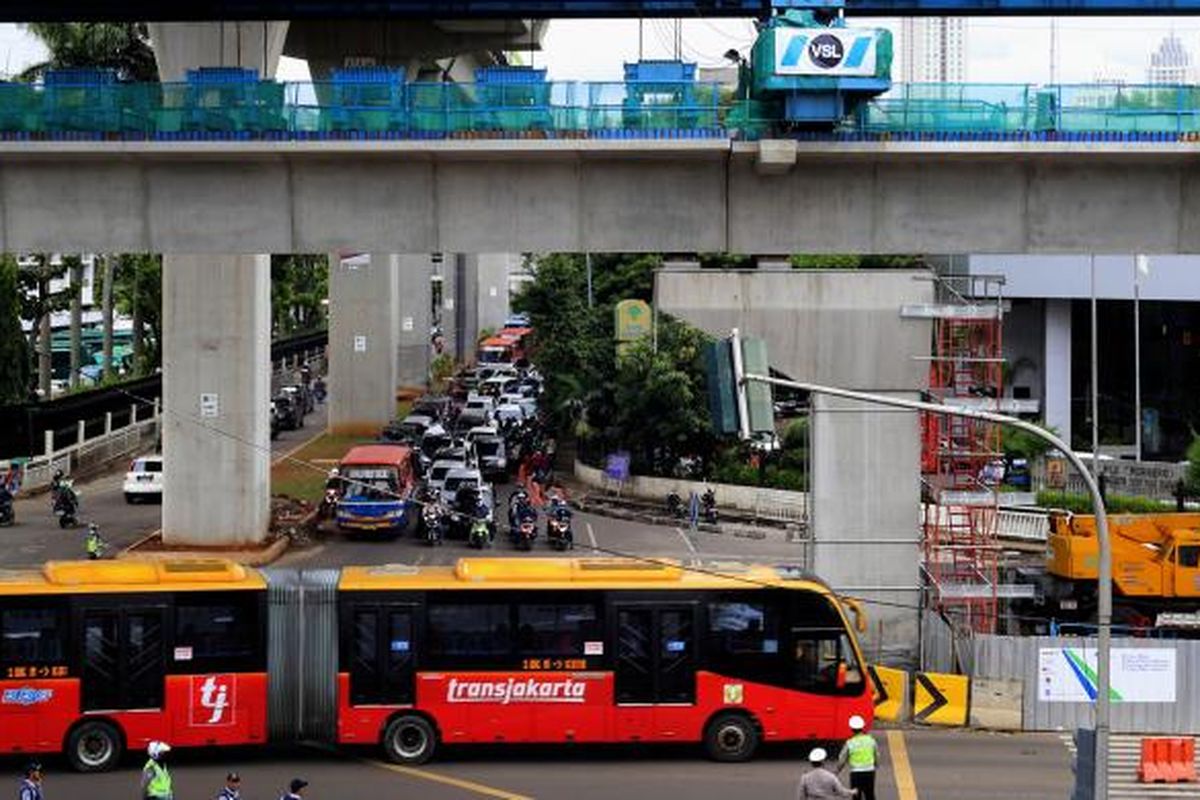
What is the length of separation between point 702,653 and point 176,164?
13321mm

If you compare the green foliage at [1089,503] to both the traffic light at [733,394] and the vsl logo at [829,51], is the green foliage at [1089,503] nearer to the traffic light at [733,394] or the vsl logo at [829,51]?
the vsl logo at [829,51]

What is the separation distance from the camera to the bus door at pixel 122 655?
25578 mm

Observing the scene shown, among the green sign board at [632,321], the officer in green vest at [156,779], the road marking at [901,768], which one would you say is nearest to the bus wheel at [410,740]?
the officer in green vest at [156,779]

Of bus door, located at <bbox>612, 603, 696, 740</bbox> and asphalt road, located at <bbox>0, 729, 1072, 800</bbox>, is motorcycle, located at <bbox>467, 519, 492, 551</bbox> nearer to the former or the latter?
asphalt road, located at <bbox>0, 729, 1072, 800</bbox>

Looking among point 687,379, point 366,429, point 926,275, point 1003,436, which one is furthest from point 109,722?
point 366,429

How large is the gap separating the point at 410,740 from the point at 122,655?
4.07 m

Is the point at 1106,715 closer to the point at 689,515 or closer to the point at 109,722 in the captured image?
the point at 109,722

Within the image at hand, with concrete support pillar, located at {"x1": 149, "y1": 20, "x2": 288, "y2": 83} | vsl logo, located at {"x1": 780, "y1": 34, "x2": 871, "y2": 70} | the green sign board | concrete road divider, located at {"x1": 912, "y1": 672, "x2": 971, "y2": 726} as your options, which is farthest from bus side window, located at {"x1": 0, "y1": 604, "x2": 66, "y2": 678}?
the green sign board

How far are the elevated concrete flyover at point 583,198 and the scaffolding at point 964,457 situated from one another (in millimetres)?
1980

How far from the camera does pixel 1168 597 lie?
38031mm

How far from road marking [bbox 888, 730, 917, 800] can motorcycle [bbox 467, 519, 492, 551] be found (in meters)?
20.4

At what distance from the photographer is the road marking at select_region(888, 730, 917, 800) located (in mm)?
25188

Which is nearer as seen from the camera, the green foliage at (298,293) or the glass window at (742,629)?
the glass window at (742,629)

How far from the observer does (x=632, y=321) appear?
216ft
